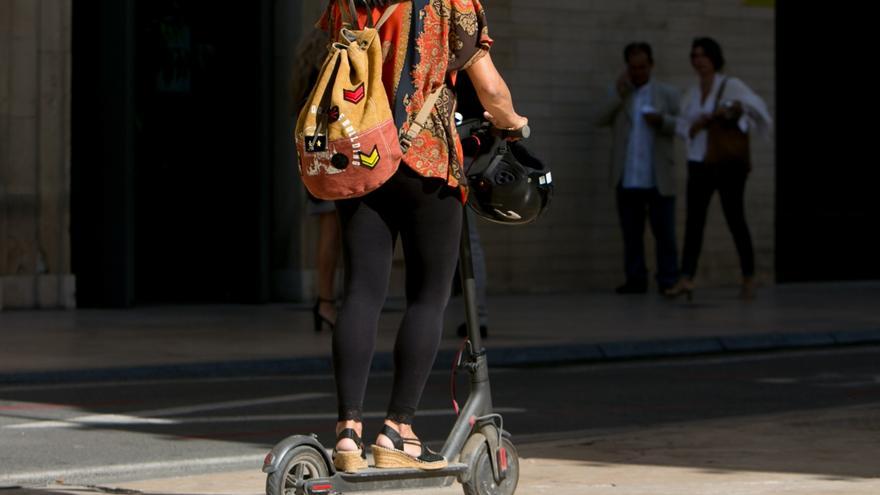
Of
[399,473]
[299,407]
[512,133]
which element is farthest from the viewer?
[299,407]

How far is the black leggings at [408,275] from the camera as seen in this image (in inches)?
227

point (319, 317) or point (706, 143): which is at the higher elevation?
point (706, 143)

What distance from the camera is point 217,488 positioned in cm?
664

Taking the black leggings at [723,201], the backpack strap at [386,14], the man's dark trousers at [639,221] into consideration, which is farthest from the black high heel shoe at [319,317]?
the backpack strap at [386,14]

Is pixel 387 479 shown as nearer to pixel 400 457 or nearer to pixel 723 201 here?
pixel 400 457

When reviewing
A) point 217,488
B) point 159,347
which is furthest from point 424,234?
point 159,347

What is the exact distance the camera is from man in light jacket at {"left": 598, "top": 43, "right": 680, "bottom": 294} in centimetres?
1761

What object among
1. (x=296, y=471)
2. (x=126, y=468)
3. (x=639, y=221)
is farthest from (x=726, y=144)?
(x=296, y=471)

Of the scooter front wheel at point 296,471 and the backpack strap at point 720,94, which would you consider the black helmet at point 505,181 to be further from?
the backpack strap at point 720,94

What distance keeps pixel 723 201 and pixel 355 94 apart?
449 inches

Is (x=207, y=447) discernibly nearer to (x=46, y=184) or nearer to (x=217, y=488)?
(x=217, y=488)

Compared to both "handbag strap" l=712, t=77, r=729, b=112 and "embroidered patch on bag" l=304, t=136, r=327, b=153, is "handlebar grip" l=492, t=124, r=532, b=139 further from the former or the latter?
"handbag strap" l=712, t=77, r=729, b=112

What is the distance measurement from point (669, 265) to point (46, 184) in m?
5.40

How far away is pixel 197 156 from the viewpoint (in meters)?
16.3
